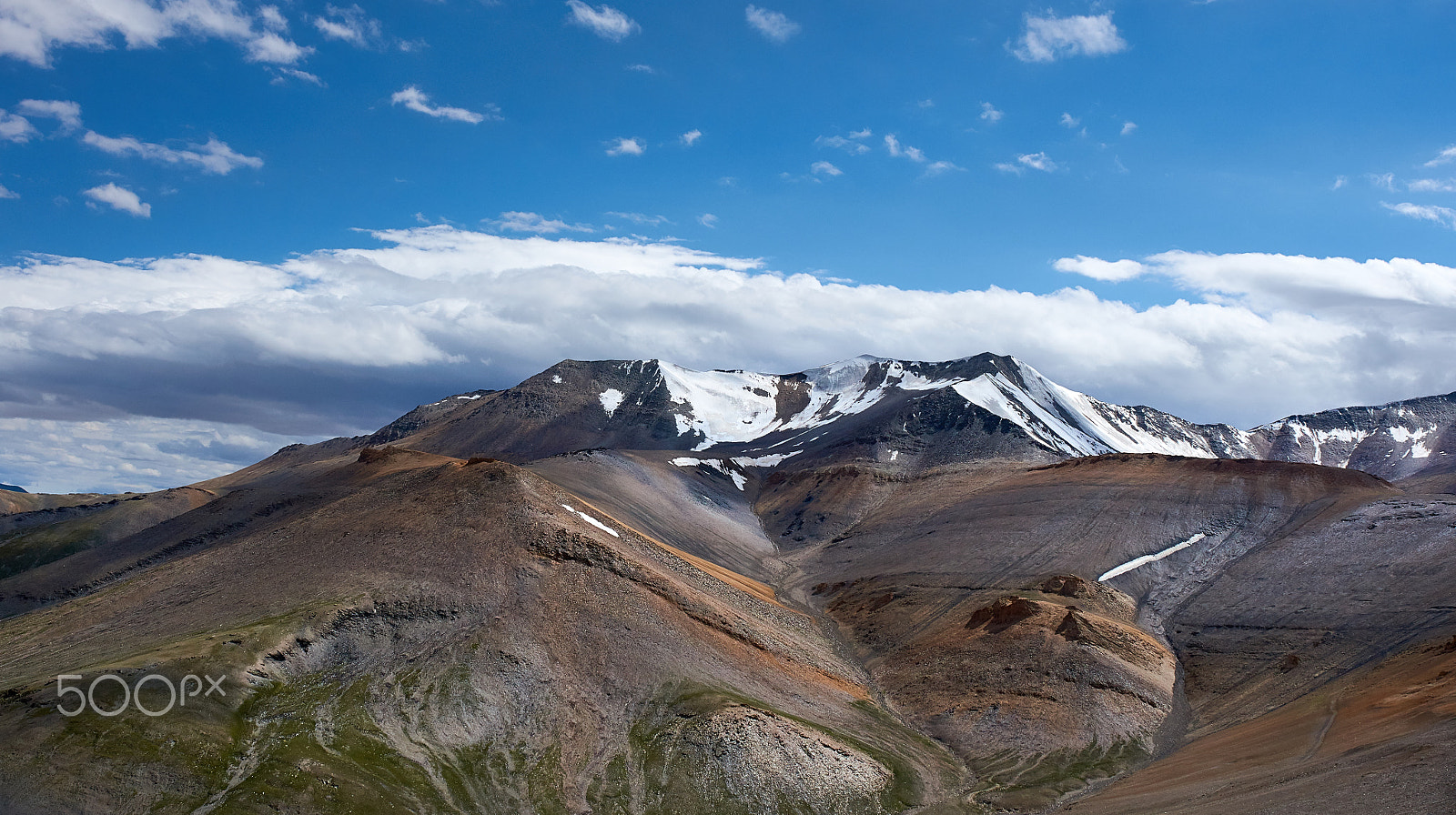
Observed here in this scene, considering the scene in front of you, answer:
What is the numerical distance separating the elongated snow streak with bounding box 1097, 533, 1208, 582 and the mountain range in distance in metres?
0.48

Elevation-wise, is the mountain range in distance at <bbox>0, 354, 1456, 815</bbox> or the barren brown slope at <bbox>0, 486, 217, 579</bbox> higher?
the barren brown slope at <bbox>0, 486, 217, 579</bbox>

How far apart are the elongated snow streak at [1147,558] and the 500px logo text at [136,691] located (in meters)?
81.7

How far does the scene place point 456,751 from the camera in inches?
2120

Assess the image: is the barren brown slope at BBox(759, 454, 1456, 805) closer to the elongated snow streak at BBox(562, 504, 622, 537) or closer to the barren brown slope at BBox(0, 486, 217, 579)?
the elongated snow streak at BBox(562, 504, 622, 537)

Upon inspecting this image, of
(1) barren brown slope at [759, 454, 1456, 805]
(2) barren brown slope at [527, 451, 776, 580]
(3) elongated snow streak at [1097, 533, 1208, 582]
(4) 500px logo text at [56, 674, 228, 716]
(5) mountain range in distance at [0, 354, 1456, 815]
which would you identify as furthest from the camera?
(2) barren brown slope at [527, 451, 776, 580]

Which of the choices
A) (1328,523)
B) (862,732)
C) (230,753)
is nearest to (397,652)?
(230,753)

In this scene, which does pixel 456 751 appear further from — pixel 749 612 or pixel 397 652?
pixel 749 612

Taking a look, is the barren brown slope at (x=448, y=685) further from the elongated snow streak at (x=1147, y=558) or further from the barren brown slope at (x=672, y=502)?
the elongated snow streak at (x=1147, y=558)

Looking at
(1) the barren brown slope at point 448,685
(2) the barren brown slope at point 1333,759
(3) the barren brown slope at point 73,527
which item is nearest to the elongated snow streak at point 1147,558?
(2) the barren brown slope at point 1333,759

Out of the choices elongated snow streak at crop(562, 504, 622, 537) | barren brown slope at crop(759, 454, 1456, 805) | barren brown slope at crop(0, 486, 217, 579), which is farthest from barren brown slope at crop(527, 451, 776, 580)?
barren brown slope at crop(0, 486, 217, 579)

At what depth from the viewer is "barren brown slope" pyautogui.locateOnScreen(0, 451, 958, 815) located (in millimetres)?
46906

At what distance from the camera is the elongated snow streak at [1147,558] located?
4092 inches

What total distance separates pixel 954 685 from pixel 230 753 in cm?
5003

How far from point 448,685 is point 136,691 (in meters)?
15.6
